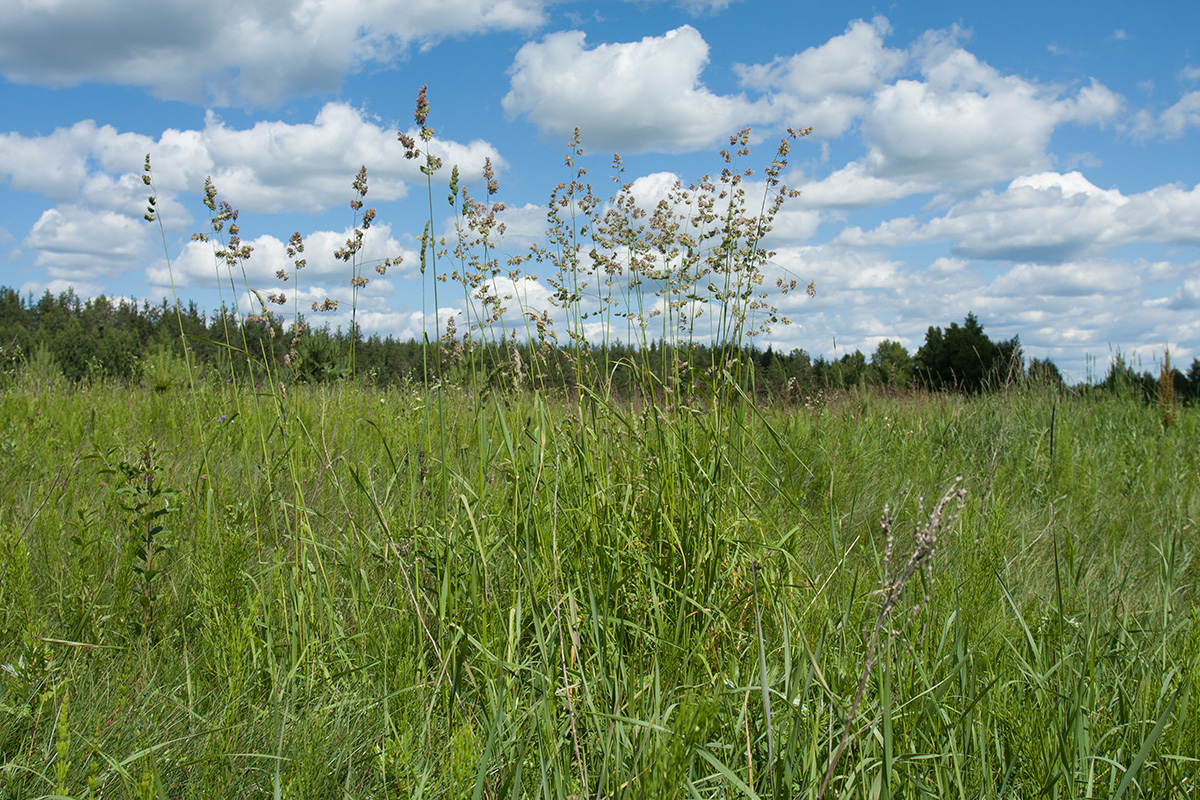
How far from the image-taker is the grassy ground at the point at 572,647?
126 centimetres

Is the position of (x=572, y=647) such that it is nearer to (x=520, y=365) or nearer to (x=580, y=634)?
(x=580, y=634)

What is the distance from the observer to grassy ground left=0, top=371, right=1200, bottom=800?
4.15 ft

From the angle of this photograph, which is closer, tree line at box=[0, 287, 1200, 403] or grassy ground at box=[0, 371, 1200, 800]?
grassy ground at box=[0, 371, 1200, 800]

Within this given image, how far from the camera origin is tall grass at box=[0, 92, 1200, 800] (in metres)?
1.27

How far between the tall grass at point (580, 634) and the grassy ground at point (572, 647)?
0.01 m

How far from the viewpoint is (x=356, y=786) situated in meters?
1.35

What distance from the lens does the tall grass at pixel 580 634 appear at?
4.18ft

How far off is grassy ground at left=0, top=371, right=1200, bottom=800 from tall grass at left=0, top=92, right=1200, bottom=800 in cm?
1

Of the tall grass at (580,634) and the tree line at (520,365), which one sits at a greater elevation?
the tree line at (520,365)

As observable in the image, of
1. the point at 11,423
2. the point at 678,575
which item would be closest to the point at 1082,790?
the point at 678,575

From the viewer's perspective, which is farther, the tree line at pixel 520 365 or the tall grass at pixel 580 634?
the tree line at pixel 520 365

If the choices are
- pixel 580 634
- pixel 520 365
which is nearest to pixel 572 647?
pixel 580 634

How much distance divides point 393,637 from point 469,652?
0.22 meters

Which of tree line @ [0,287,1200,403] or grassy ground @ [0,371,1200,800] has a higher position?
tree line @ [0,287,1200,403]
